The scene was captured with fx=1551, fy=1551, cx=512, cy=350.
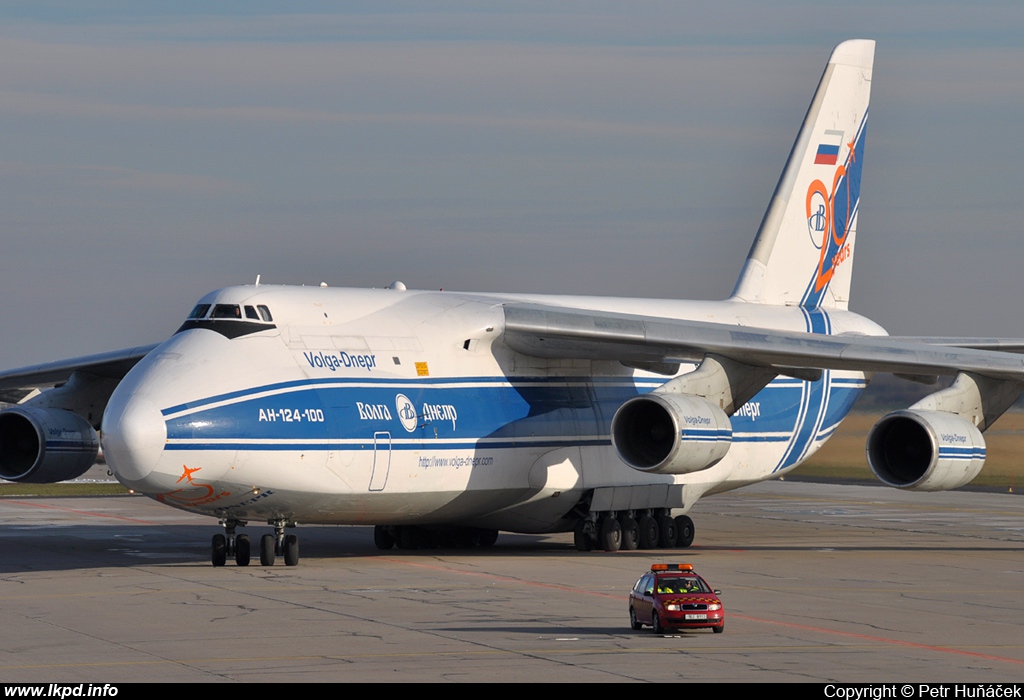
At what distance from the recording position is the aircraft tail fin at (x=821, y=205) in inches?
1138

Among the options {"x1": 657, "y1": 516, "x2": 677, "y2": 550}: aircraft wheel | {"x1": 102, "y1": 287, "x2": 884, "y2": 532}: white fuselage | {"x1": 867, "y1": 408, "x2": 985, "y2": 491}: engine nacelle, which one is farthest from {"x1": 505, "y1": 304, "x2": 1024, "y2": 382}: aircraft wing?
{"x1": 657, "y1": 516, "x2": 677, "y2": 550}: aircraft wheel

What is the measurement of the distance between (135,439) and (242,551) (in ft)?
9.51

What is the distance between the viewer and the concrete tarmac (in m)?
12.5

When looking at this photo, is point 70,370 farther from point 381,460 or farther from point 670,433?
point 670,433

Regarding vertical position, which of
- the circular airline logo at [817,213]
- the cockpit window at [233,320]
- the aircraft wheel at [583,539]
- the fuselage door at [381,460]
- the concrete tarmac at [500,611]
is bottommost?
the concrete tarmac at [500,611]

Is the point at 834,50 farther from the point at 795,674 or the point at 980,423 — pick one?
the point at 795,674

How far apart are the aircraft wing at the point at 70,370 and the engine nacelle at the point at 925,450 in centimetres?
1148

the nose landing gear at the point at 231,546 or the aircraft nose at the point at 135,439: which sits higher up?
the aircraft nose at the point at 135,439

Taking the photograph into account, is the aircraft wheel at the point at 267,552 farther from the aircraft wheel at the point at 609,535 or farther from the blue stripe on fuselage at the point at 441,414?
the aircraft wheel at the point at 609,535

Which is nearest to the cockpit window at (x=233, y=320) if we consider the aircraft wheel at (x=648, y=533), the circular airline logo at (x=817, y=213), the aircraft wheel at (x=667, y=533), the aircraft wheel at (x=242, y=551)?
the aircraft wheel at (x=242, y=551)

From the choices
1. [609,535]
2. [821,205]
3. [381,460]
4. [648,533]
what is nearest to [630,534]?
[648,533]

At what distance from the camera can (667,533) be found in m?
24.7

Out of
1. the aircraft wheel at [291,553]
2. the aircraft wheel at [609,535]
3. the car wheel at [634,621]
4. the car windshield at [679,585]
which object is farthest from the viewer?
the aircraft wheel at [609,535]

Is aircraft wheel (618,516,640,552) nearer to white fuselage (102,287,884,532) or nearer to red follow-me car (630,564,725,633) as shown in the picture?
white fuselage (102,287,884,532)
